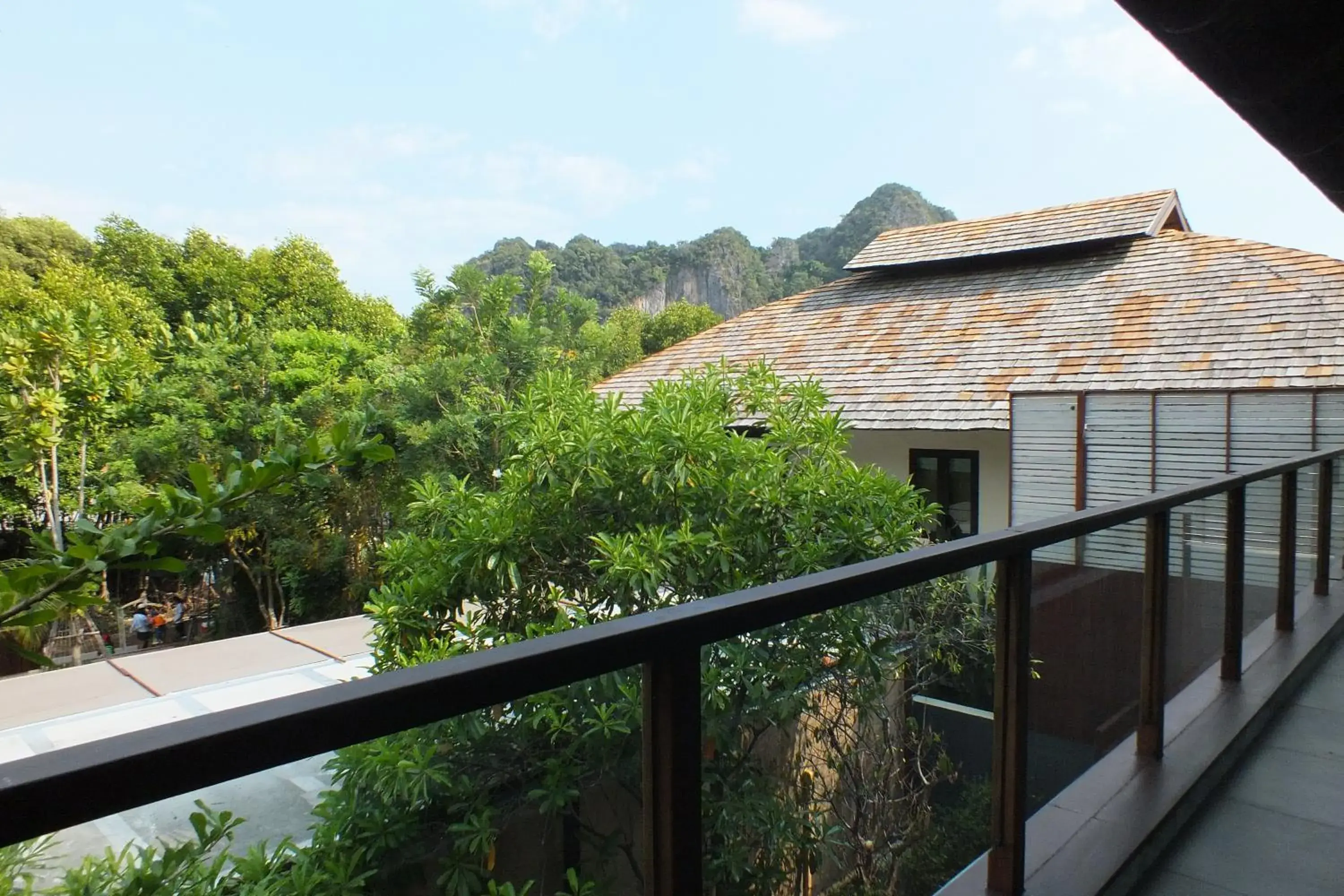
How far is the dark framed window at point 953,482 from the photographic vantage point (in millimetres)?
10938

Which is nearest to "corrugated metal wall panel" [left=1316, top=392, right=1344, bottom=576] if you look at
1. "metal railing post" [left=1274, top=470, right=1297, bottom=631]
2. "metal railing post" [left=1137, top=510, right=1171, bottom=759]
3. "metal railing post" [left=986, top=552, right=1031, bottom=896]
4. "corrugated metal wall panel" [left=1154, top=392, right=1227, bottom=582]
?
"corrugated metal wall panel" [left=1154, top=392, right=1227, bottom=582]

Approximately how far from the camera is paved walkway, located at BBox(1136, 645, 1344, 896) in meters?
A: 2.04

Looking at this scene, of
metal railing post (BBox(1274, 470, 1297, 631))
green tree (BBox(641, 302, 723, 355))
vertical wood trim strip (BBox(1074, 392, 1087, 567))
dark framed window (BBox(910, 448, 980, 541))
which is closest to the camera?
metal railing post (BBox(1274, 470, 1297, 631))

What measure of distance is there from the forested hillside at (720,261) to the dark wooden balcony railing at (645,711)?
48729mm

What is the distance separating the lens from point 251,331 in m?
16.3

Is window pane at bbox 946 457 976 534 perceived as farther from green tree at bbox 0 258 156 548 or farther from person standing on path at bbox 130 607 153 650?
person standing on path at bbox 130 607 153 650

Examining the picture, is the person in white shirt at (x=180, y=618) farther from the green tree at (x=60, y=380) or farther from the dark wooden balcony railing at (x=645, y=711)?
the dark wooden balcony railing at (x=645, y=711)

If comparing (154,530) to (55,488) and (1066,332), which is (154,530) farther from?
(55,488)

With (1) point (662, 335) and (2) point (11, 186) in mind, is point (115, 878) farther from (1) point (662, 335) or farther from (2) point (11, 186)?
(2) point (11, 186)

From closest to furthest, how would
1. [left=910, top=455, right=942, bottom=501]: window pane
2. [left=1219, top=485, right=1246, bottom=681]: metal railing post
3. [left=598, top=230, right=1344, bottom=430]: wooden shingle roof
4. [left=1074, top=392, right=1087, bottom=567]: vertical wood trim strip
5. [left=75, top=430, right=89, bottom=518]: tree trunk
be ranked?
[left=1219, top=485, right=1246, bottom=681]: metal railing post
[left=1074, top=392, right=1087, bottom=567]: vertical wood trim strip
[left=598, top=230, right=1344, bottom=430]: wooden shingle roof
[left=910, top=455, right=942, bottom=501]: window pane
[left=75, top=430, right=89, bottom=518]: tree trunk

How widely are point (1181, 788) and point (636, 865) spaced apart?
1.94 meters

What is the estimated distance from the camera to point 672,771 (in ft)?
3.41

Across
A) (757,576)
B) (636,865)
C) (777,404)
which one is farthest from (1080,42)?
(636,865)

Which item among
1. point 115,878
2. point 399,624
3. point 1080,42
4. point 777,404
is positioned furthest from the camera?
point 1080,42
